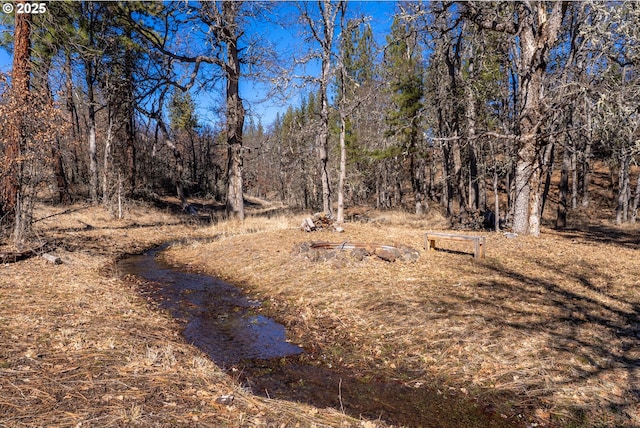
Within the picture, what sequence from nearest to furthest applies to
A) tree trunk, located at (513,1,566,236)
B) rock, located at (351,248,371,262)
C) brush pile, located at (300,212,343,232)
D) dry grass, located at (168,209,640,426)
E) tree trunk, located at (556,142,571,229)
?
dry grass, located at (168,209,640,426) < rock, located at (351,248,371,262) < tree trunk, located at (513,1,566,236) < brush pile, located at (300,212,343,232) < tree trunk, located at (556,142,571,229)

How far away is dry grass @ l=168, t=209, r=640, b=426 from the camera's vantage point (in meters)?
3.98

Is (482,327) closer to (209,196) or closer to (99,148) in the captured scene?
(99,148)

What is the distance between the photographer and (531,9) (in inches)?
395

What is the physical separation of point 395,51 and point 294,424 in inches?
906

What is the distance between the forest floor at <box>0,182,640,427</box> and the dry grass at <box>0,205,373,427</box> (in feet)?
0.06

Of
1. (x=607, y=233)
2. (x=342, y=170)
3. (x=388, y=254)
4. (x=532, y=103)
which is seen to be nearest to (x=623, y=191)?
(x=607, y=233)

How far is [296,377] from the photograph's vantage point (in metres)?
4.49

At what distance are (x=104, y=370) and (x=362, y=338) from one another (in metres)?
3.24

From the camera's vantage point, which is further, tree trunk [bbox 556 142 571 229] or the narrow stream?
tree trunk [bbox 556 142 571 229]

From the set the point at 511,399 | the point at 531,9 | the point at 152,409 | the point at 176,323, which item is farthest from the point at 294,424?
the point at 531,9

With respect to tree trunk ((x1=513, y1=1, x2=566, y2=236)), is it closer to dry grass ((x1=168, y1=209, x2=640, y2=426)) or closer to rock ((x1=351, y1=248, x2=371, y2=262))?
dry grass ((x1=168, y1=209, x2=640, y2=426))

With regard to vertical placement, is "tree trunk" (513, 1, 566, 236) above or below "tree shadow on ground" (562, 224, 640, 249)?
above

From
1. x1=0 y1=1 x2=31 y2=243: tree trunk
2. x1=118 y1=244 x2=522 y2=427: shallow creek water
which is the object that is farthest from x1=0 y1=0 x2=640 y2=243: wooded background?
x1=118 y1=244 x2=522 y2=427: shallow creek water

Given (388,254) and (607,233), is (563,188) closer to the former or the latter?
(607,233)
